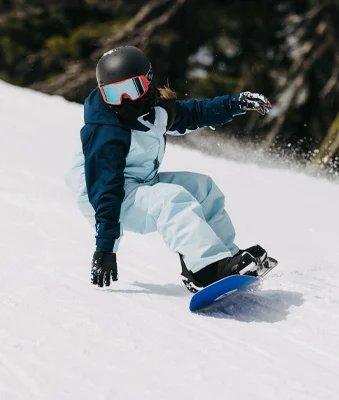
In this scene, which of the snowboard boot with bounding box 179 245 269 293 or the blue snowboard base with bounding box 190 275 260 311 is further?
the snowboard boot with bounding box 179 245 269 293

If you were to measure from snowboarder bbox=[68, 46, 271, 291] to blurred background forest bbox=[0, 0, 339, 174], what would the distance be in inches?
211

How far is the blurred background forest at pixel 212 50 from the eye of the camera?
10.2 meters

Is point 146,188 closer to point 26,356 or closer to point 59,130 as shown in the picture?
point 26,356

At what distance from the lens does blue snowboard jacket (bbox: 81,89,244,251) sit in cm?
291

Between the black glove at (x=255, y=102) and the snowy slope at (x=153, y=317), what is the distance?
72 centimetres

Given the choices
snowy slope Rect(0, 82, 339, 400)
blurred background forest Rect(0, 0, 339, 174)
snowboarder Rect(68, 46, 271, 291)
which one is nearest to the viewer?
snowy slope Rect(0, 82, 339, 400)

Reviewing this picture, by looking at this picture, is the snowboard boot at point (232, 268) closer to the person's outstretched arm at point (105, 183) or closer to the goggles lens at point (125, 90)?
the person's outstretched arm at point (105, 183)

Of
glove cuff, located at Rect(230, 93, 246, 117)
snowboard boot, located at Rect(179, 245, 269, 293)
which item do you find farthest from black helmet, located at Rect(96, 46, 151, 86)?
snowboard boot, located at Rect(179, 245, 269, 293)

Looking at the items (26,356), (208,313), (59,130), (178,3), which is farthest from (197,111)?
(178,3)

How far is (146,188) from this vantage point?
9.99 feet

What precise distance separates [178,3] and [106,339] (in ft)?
31.7

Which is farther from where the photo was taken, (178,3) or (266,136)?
(178,3)

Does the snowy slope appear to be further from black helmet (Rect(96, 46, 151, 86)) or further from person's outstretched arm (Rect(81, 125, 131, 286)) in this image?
black helmet (Rect(96, 46, 151, 86))

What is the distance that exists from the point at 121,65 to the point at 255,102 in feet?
2.09
